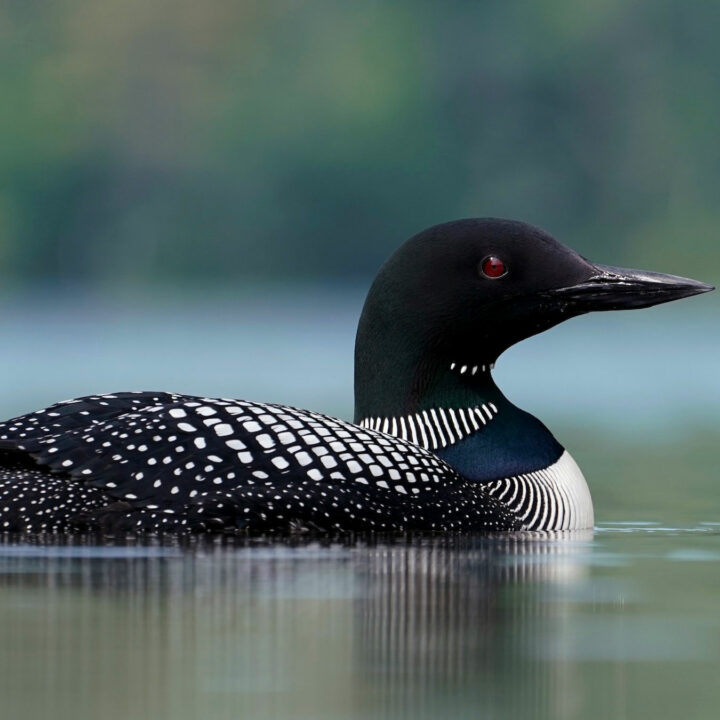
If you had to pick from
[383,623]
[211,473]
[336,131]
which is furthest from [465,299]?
[336,131]

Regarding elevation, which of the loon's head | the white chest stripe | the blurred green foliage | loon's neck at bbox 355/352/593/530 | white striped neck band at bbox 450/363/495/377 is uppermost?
the blurred green foliage

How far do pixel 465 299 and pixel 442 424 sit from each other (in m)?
0.36

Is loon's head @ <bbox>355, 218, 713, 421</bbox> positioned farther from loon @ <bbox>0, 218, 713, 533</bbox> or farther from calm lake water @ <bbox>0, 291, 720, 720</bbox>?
calm lake water @ <bbox>0, 291, 720, 720</bbox>

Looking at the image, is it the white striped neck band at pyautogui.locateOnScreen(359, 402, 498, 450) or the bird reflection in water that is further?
the white striped neck band at pyautogui.locateOnScreen(359, 402, 498, 450)

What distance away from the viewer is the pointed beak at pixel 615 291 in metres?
6.64

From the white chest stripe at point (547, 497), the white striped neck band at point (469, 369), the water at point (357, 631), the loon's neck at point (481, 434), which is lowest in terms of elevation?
the water at point (357, 631)

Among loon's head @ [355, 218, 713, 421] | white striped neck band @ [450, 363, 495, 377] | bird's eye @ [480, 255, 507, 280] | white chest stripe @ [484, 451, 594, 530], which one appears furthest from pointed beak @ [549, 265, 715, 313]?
white chest stripe @ [484, 451, 594, 530]

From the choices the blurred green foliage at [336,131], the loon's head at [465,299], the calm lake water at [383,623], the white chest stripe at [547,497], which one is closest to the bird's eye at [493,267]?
the loon's head at [465,299]

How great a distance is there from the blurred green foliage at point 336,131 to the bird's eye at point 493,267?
104 feet

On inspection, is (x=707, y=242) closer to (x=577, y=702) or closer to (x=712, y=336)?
(x=712, y=336)

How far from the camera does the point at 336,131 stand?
49.6 metres

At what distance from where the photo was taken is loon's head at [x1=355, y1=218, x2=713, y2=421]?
6598 millimetres

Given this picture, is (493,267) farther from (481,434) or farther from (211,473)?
(211,473)

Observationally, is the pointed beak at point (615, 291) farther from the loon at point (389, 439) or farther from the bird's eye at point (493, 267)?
the bird's eye at point (493, 267)
